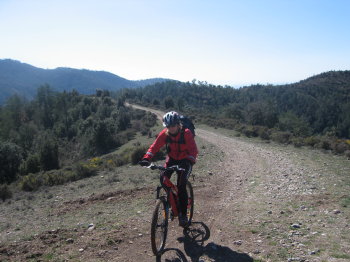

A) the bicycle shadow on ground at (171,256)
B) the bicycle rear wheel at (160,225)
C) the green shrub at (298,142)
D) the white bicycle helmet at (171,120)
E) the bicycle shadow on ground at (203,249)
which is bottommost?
the bicycle shadow on ground at (171,256)

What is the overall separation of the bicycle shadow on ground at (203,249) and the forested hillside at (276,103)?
Result: 32876 mm

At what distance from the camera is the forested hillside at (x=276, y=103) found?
70.4m

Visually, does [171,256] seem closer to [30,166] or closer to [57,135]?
[30,166]

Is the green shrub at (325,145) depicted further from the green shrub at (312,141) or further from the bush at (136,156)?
the bush at (136,156)

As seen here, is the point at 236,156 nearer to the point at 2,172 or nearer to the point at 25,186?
the point at 25,186

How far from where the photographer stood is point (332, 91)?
13338 cm

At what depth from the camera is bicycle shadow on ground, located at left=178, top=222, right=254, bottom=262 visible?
15.9 feet

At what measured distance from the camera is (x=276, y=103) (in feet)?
435

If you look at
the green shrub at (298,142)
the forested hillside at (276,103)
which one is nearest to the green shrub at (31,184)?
the green shrub at (298,142)

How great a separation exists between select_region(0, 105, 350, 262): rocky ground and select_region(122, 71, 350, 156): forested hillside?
96.9 feet

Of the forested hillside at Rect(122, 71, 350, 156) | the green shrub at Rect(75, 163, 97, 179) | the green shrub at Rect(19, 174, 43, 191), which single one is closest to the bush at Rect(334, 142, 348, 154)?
the green shrub at Rect(75, 163, 97, 179)

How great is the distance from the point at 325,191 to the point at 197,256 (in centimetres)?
522

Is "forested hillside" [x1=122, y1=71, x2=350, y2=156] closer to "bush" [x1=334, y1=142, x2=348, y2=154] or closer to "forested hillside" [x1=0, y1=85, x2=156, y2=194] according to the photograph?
"forested hillside" [x1=0, y1=85, x2=156, y2=194]

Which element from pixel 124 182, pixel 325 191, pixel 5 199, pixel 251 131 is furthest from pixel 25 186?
pixel 251 131
